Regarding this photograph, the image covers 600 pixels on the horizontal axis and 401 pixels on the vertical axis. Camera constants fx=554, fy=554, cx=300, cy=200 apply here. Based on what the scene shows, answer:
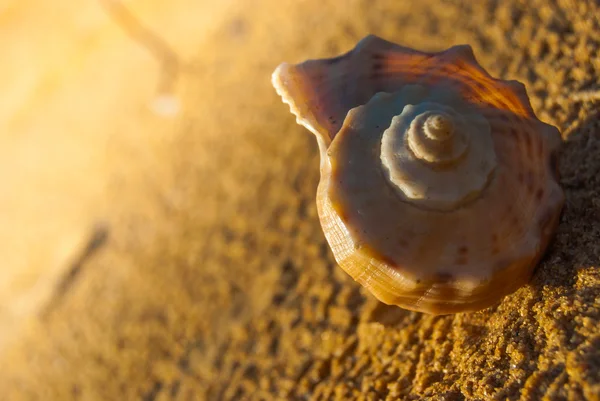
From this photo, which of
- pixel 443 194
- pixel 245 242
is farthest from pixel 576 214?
pixel 245 242

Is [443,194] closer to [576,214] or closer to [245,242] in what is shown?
[576,214]

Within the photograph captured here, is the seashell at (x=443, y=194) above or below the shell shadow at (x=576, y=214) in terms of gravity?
above

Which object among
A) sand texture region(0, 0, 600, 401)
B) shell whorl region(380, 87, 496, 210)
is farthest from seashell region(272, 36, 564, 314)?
sand texture region(0, 0, 600, 401)

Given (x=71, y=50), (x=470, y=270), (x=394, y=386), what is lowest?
(x=394, y=386)

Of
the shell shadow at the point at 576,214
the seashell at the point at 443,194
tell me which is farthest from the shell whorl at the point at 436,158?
the shell shadow at the point at 576,214

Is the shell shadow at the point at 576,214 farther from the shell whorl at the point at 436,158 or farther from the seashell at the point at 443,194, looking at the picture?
the shell whorl at the point at 436,158

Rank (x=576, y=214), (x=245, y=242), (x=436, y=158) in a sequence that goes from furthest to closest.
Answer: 1. (x=245, y=242)
2. (x=576, y=214)
3. (x=436, y=158)

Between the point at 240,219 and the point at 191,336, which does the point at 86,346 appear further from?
the point at 240,219

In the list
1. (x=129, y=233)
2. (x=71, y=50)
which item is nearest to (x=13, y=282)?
(x=129, y=233)
